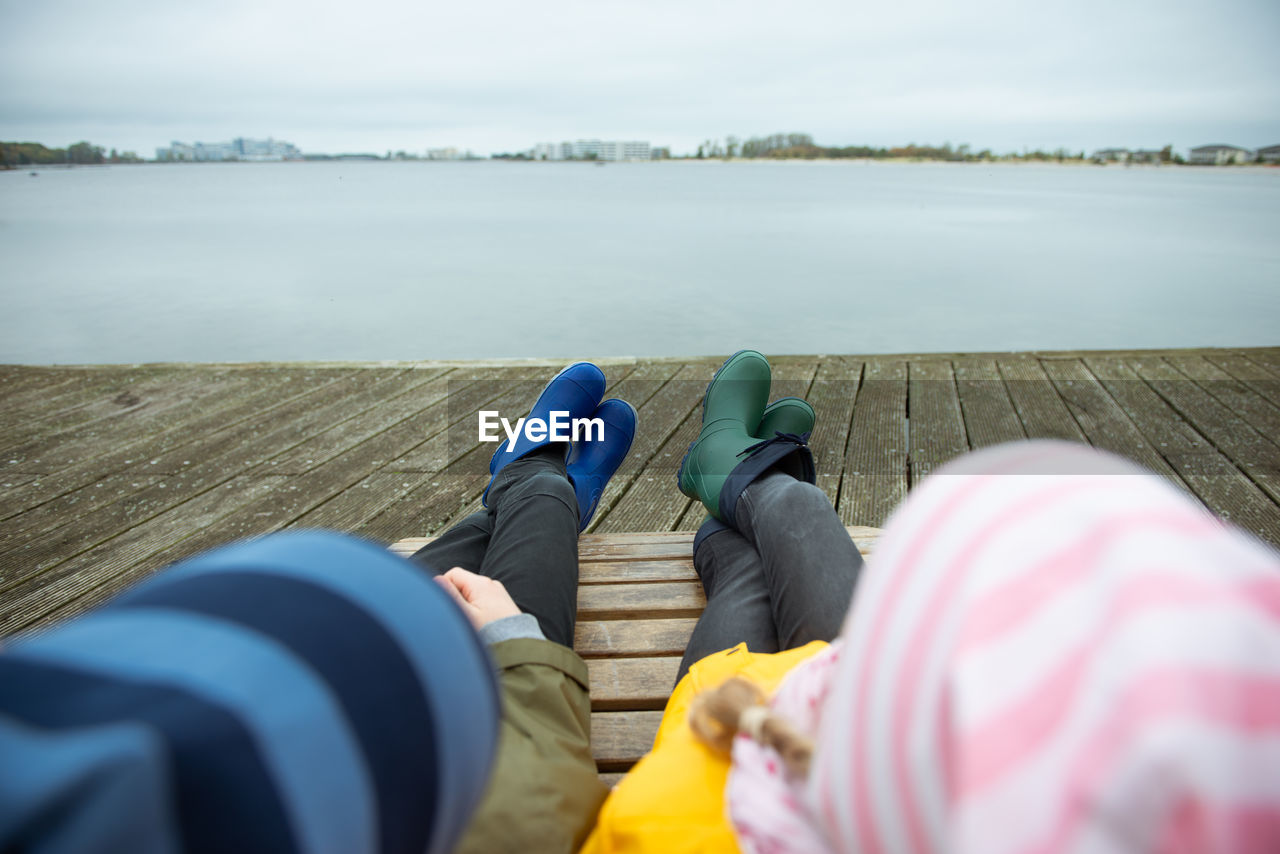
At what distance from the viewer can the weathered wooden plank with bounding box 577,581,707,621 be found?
1.07 metres

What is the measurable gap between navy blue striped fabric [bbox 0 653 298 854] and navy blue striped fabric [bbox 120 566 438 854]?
0.14 feet

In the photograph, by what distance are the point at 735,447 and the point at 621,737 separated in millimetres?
623

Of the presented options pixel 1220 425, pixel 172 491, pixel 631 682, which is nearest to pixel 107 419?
pixel 172 491

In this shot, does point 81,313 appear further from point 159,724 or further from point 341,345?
point 159,724

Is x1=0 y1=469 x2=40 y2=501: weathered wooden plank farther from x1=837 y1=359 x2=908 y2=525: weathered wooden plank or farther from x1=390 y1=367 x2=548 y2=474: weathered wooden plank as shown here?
x1=837 y1=359 x2=908 y2=525: weathered wooden plank

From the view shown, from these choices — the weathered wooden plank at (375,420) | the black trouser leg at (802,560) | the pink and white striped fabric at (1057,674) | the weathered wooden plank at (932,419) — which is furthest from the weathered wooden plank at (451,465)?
the pink and white striped fabric at (1057,674)

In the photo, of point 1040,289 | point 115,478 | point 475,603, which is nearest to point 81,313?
point 115,478

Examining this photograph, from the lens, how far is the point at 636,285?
5.30m

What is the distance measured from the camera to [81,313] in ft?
15.2

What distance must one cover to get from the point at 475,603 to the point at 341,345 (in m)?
3.52

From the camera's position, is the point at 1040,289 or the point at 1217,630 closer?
the point at 1217,630

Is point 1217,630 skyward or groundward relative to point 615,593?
skyward

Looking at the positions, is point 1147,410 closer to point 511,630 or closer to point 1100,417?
point 1100,417

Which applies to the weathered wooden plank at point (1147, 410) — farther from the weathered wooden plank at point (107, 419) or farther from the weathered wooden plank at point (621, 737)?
the weathered wooden plank at point (107, 419)
